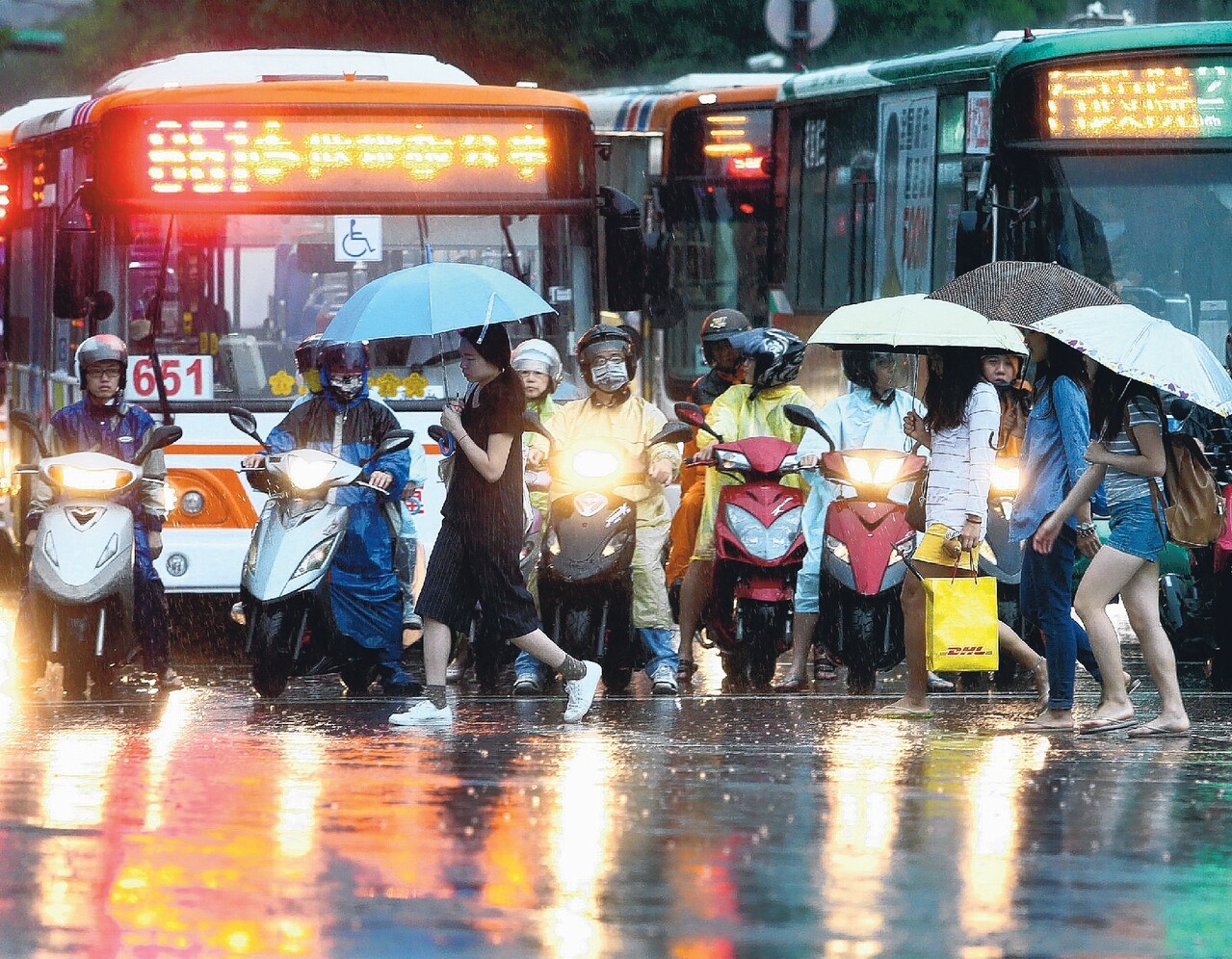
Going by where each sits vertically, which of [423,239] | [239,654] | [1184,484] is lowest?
[239,654]

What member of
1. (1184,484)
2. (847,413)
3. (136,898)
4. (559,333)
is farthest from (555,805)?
(559,333)

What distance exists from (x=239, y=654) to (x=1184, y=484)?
553 cm

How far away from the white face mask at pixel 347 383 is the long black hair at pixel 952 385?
2.49 meters

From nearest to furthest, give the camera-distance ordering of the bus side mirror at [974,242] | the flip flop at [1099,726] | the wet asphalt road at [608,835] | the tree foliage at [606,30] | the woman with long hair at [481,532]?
the wet asphalt road at [608,835] < the flip flop at [1099,726] < the woman with long hair at [481,532] < the bus side mirror at [974,242] < the tree foliage at [606,30]

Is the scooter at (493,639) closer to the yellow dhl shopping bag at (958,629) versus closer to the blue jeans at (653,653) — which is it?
the blue jeans at (653,653)

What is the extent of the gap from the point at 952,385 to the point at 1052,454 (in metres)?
0.52

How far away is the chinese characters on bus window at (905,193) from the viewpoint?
1717 cm

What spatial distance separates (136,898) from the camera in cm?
666

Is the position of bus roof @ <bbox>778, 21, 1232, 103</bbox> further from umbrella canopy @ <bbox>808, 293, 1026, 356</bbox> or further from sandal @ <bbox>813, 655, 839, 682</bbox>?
umbrella canopy @ <bbox>808, 293, 1026, 356</bbox>

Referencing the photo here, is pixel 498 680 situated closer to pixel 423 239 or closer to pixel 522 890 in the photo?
pixel 423 239

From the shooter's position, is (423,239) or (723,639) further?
(423,239)

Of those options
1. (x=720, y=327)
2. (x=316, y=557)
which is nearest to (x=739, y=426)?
(x=720, y=327)

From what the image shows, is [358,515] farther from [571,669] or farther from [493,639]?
[571,669]

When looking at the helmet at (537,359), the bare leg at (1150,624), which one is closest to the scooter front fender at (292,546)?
the helmet at (537,359)
